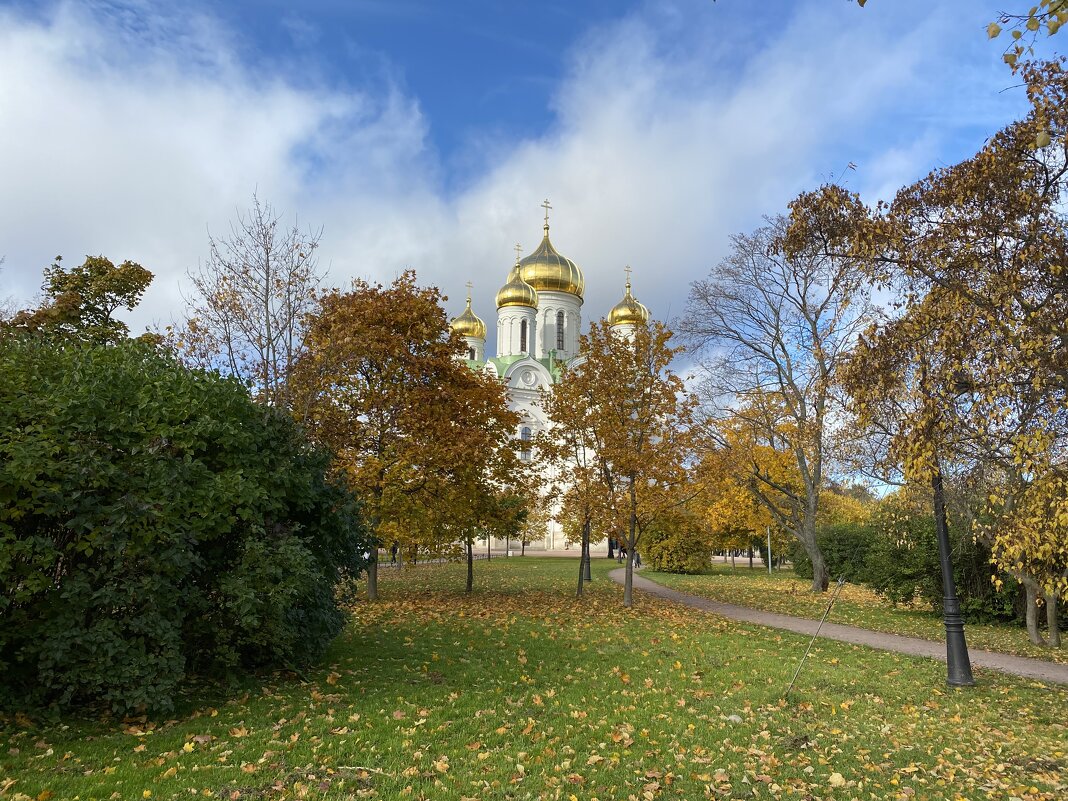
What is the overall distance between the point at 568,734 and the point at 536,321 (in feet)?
165

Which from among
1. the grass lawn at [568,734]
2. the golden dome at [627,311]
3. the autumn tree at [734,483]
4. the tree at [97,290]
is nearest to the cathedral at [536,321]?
the golden dome at [627,311]

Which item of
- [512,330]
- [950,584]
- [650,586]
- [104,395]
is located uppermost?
[512,330]

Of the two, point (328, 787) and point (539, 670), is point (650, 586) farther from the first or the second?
point (328, 787)

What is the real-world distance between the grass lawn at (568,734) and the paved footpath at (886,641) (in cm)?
108

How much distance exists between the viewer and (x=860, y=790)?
191 inches

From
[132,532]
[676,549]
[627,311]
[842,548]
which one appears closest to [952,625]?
[132,532]

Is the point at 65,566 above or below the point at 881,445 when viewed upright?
below

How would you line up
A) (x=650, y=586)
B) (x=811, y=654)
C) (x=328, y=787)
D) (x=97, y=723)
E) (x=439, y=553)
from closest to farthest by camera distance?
(x=328, y=787)
(x=97, y=723)
(x=811, y=654)
(x=439, y=553)
(x=650, y=586)

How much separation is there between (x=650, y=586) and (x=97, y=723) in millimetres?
19084

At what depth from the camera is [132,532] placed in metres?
5.76

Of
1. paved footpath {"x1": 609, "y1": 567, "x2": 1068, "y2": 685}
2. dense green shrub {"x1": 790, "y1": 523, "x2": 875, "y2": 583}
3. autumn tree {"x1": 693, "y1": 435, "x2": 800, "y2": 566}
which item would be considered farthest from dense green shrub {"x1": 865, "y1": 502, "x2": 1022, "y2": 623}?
dense green shrub {"x1": 790, "y1": 523, "x2": 875, "y2": 583}

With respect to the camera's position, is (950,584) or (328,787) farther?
(950,584)

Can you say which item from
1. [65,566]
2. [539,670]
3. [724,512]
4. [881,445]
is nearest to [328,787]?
[65,566]

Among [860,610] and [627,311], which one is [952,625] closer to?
[860,610]
